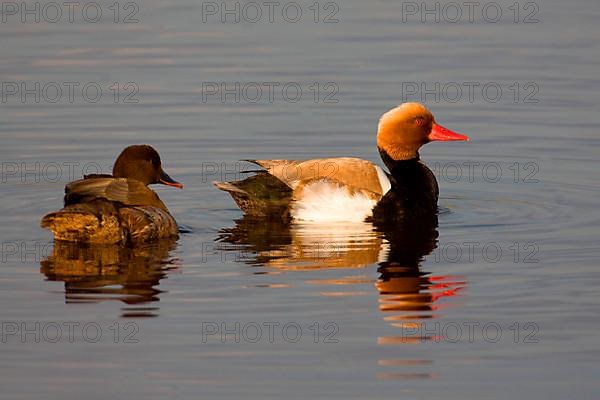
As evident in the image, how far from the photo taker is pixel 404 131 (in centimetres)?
1372

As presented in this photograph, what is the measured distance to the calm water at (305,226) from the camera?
853 centimetres

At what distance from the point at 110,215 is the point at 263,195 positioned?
182 cm

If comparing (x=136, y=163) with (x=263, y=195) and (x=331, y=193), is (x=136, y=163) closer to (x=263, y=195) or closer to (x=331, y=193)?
(x=263, y=195)

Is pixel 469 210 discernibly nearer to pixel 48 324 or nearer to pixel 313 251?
pixel 313 251

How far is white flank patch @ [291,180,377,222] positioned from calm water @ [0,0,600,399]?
0.74ft

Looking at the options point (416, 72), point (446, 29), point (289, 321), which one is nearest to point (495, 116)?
point (416, 72)

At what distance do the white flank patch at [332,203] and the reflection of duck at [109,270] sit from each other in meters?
→ 1.41

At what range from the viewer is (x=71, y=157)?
15.0 meters

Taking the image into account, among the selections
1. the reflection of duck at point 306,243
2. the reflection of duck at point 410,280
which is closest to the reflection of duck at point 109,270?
the reflection of duck at point 306,243

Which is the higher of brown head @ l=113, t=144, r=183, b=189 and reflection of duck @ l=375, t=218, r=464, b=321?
brown head @ l=113, t=144, r=183, b=189

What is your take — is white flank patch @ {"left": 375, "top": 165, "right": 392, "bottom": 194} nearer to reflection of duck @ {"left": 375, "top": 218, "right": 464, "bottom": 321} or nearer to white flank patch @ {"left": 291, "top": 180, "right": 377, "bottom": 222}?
white flank patch @ {"left": 291, "top": 180, "right": 377, "bottom": 222}

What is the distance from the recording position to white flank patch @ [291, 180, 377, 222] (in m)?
12.8

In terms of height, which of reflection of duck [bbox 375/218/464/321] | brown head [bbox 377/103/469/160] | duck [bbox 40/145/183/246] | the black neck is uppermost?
Result: brown head [bbox 377/103/469/160]

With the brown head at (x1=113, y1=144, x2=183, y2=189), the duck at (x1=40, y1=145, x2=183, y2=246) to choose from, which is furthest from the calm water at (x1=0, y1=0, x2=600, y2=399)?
the brown head at (x1=113, y1=144, x2=183, y2=189)
